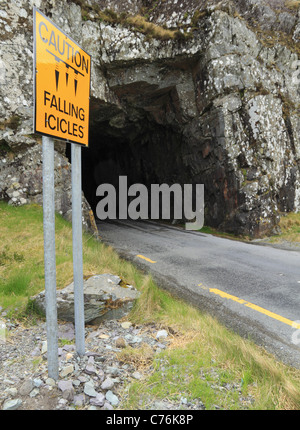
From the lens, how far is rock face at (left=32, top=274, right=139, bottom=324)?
3.58 meters

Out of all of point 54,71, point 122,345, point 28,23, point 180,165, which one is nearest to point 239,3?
point 180,165

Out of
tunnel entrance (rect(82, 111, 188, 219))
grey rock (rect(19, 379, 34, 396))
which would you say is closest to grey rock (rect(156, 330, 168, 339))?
grey rock (rect(19, 379, 34, 396))

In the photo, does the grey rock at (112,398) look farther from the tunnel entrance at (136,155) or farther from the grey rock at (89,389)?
the tunnel entrance at (136,155)

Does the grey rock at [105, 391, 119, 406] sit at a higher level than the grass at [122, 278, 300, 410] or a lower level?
lower

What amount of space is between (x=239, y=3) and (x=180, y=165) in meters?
9.97

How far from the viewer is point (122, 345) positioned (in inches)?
121

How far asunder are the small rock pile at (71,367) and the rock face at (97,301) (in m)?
0.14

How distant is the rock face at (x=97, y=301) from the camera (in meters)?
3.58

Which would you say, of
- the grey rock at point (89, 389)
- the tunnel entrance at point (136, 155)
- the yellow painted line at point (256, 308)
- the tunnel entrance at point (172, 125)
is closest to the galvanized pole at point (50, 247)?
the grey rock at point (89, 389)

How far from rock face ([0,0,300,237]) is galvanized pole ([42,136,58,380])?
736cm

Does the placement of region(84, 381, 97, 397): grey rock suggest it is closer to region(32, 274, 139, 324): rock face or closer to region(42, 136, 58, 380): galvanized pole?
region(42, 136, 58, 380): galvanized pole

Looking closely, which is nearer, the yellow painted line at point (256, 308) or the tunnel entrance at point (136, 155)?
the yellow painted line at point (256, 308)

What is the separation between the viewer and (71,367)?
2598mm

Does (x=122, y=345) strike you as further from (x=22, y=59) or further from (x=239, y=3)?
(x=239, y=3)
